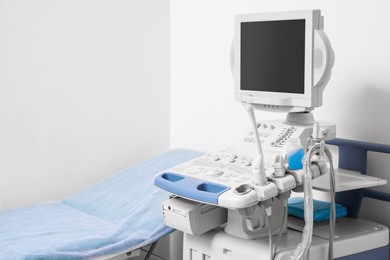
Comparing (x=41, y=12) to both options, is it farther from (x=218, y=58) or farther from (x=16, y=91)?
(x=218, y=58)

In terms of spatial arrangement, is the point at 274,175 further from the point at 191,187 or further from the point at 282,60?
the point at 282,60

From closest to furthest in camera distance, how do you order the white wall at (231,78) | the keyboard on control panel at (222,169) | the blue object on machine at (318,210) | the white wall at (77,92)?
the keyboard on control panel at (222,169)
the blue object on machine at (318,210)
the white wall at (231,78)
the white wall at (77,92)

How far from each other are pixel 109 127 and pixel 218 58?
2.27 feet

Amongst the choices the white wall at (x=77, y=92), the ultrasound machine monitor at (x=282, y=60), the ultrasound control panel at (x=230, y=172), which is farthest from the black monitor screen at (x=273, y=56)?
the white wall at (x=77, y=92)

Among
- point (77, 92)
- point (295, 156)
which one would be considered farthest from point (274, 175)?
point (77, 92)

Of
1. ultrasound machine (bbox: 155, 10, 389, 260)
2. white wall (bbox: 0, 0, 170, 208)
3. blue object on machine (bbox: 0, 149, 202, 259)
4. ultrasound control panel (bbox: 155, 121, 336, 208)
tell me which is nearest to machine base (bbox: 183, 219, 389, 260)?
ultrasound machine (bbox: 155, 10, 389, 260)

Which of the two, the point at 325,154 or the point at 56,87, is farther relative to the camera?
the point at 56,87

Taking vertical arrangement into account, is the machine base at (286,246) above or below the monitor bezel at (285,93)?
below

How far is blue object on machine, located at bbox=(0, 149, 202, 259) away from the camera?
211cm

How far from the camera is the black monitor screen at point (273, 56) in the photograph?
1878 millimetres

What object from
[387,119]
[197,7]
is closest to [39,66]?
[197,7]

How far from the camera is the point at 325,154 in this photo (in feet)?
6.12

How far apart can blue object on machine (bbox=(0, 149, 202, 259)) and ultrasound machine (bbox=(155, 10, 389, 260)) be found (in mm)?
341

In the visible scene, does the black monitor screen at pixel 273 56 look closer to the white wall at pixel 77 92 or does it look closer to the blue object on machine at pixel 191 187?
the blue object on machine at pixel 191 187
